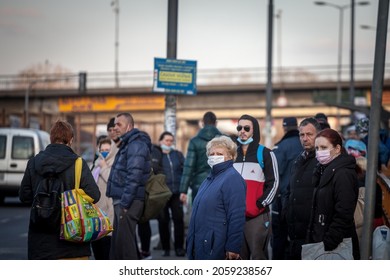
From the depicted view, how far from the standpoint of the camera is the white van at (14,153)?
24.2m

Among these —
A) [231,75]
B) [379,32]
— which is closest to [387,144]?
[379,32]

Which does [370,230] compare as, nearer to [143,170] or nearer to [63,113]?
[143,170]

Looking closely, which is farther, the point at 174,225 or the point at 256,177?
the point at 174,225

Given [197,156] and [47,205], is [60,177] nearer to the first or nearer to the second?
[47,205]

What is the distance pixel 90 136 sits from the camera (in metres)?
73.1

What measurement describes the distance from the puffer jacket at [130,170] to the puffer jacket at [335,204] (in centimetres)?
265

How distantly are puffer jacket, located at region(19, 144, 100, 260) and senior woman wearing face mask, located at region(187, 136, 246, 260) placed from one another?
0.81 meters

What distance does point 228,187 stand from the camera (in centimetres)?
693

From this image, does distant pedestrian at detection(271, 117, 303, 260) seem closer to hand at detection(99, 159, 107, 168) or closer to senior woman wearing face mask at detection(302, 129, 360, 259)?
hand at detection(99, 159, 107, 168)

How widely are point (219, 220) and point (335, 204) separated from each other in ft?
2.89

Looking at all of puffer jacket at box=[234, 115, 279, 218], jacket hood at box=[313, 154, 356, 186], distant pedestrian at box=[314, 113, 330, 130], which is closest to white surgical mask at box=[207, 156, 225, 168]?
jacket hood at box=[313, 154, 356, 186]

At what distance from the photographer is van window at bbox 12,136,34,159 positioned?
24.8m

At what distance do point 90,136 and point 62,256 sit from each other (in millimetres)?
66343

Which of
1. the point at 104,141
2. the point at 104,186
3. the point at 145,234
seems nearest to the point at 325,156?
the point at 104,186
